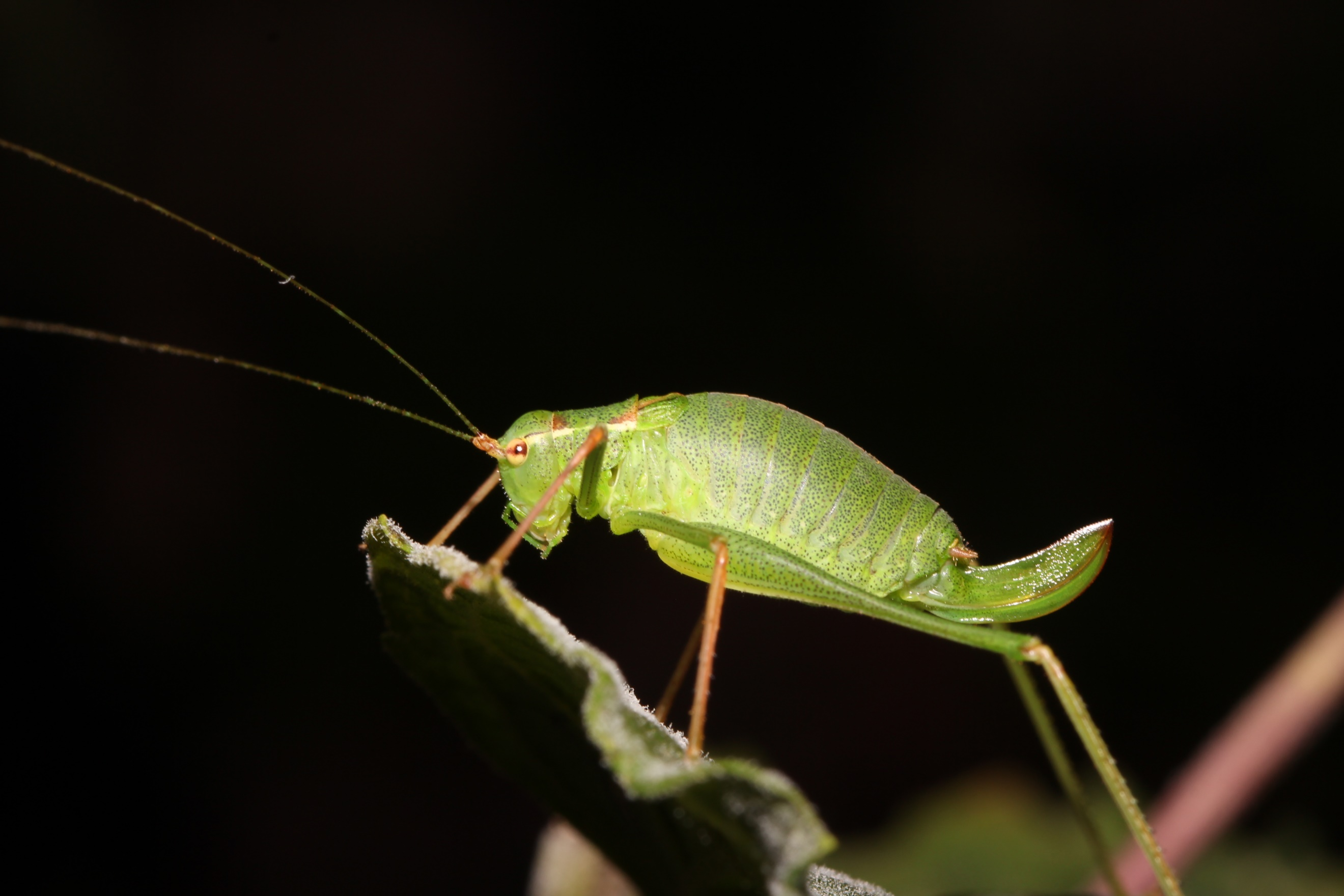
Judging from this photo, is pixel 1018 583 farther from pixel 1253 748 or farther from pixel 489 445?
pixel 489 445

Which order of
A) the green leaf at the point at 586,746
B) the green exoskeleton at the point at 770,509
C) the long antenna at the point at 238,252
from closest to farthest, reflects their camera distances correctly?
the green leaf at the point at 586,746
the long antenna at the point at 238,252
the green exoskeleton at the point at 770,509

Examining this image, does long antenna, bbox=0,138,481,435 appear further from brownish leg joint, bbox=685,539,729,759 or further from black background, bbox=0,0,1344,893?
black background, bbox=0,0,1344,893

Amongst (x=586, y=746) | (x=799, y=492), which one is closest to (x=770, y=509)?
(x=799, y=492)

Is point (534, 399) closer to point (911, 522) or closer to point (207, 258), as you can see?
point (207, 258)

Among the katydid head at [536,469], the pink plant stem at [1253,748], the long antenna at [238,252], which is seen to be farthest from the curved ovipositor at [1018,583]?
the long antenna at [238,252]

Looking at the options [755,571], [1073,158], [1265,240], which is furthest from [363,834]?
[1265,240]

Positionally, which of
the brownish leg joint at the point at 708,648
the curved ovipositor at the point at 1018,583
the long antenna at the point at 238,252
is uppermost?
the long antenna at the point at 238,252

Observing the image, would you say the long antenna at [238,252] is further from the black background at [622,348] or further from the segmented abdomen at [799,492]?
the black background at [622,348]

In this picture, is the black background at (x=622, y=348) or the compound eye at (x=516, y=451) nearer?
the compound eye at (x=516, y=451)
